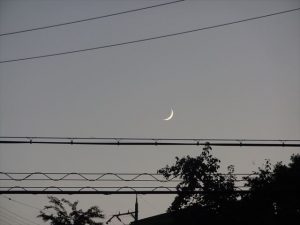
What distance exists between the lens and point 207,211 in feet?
79.9

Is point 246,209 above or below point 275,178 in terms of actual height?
below

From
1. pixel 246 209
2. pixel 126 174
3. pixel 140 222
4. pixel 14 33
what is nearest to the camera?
pixel 14 33

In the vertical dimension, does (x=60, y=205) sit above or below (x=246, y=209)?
above

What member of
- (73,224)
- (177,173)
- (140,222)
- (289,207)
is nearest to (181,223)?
(177,173)

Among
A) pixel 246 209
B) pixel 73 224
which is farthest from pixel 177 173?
pixel 73 224

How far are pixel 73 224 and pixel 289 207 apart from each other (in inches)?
1069

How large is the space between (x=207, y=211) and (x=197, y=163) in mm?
3447

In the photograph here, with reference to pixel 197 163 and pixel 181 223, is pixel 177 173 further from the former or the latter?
pixel 181 223

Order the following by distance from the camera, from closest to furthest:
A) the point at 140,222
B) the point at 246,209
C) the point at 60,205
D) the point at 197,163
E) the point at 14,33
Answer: the point at 14,33
the point at 246,209
the point at 197,163
the point at 140,222
the point at 60,205

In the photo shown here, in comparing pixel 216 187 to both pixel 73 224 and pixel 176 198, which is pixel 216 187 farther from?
pixel 73 224

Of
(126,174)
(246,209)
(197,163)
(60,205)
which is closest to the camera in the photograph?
(126,174)

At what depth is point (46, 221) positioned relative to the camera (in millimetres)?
42375

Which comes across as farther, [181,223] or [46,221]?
[46,221]

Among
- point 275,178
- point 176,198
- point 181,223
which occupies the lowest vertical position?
point 181,223
